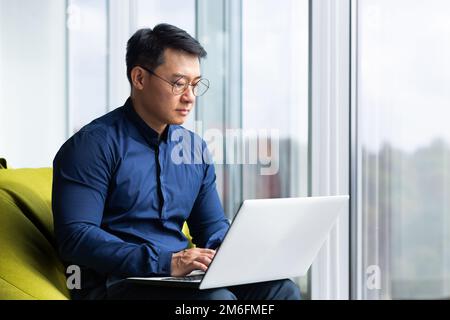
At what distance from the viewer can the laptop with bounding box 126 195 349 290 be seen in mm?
1349

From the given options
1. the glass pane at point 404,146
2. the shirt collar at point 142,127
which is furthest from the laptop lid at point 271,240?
the glass pane at point 404,146

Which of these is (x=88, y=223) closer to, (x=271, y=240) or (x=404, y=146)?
(x=271, y=240)

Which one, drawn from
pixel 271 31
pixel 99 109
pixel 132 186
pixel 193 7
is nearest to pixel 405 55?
pixel 271 31

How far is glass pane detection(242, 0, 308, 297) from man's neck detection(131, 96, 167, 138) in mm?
954

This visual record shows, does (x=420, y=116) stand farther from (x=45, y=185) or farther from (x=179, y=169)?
(x=45, y=185)

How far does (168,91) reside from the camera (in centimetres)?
171

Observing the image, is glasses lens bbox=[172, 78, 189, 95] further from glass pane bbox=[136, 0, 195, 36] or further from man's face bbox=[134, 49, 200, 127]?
glass pane bbox=[136, 0, 195, 36]

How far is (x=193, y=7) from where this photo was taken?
2627 mm

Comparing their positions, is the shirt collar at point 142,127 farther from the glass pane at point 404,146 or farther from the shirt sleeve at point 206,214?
the glass pane at point 404,146

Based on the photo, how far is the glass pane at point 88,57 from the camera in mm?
2629

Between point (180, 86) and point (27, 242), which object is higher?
point (180, 86)

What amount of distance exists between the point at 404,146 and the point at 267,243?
4.25 ft

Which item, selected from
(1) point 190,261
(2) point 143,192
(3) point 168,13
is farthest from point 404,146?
(1) point 190,261

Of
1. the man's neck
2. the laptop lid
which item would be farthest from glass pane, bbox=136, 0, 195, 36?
the laptop lid
